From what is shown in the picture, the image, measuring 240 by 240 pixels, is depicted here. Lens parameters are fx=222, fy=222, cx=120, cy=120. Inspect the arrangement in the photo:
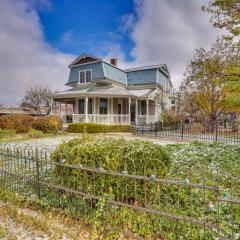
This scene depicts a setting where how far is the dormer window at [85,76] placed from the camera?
83.1 ft

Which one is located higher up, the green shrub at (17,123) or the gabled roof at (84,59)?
the gabled roof at (84,59)

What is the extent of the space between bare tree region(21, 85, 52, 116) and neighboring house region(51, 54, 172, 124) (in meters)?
26.7

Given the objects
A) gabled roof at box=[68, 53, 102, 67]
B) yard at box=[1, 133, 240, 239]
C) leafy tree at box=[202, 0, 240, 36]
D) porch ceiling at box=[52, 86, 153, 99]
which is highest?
gabled roof at box=[68, 53, 102, 67]

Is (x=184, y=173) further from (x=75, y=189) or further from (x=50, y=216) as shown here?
(x=50, y=216)

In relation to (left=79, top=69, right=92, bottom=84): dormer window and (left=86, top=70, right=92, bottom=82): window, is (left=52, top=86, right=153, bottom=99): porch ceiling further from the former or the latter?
(left=79, top=69, right=92, bottom=84): dormer window

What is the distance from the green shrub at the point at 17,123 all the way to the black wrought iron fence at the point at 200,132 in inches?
363

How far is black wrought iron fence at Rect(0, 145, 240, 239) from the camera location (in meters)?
2.95

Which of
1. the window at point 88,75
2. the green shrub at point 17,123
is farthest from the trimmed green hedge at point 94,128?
the window at point 88,75

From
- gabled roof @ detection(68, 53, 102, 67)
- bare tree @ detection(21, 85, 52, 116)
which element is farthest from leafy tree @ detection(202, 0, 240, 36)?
bare tree @ detection(21, 85, 52, 116)

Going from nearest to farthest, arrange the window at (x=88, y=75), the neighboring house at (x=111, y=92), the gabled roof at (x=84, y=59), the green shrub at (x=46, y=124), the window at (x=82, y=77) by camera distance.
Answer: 1. the green shrub at (x=46, y=124)
2. the neighboring house at (x=111, y=92)
3. the window at (x=88, y=75)
4. the gabled roof at (x=84, y=59)
5. the window at (x=82, y=77)

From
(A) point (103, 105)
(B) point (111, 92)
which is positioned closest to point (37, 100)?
(A) point (103, 105)

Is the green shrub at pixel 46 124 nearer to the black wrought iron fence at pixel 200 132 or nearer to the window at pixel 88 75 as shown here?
the black wrought iron fence at pixel 200 132

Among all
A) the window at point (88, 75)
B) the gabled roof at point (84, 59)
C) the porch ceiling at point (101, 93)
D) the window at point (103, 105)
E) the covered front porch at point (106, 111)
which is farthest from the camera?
the gabled roof at point (84, 59)

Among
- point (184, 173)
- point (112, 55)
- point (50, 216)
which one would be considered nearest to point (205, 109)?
point (112, 55)
